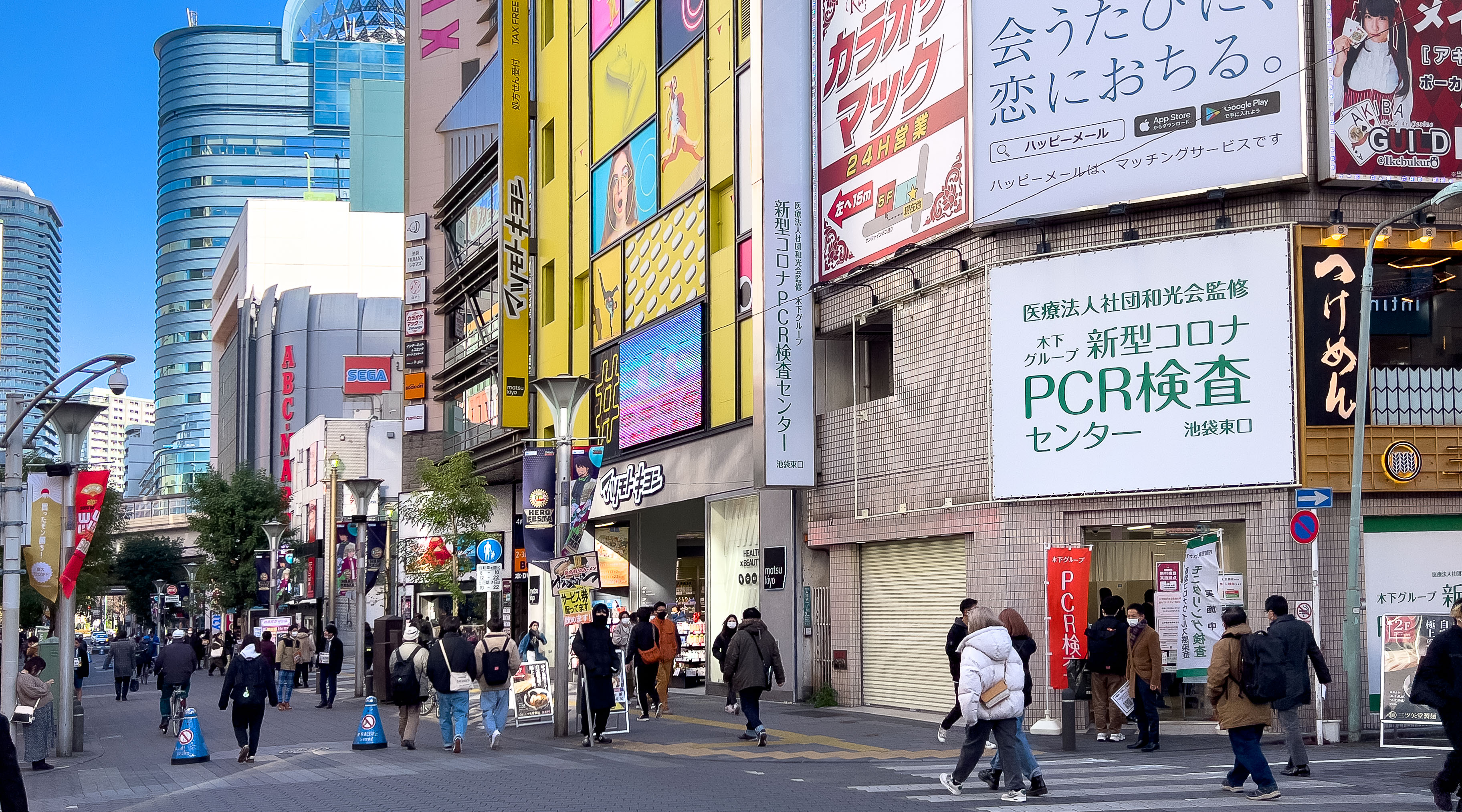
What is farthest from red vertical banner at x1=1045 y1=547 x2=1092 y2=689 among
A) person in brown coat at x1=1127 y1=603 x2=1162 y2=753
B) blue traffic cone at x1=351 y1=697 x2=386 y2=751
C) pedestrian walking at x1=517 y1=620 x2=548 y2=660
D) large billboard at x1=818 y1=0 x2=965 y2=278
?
pedestrian walking at x1=517 y1=620 x2=548 y2=660

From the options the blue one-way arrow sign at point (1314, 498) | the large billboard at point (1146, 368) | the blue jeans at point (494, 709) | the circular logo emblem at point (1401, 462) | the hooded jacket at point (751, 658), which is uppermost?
the large billboard at point (1146, 368)

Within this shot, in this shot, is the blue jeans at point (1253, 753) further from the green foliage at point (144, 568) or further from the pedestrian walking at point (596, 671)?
the green foliage at point (144, 568)

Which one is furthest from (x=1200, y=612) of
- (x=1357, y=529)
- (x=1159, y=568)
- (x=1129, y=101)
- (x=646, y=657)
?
(x=646, y=657)

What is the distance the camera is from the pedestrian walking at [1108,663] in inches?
711

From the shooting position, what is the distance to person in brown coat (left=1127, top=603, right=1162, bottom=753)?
56.2 ft

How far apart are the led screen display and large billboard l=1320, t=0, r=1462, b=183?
1385 cm

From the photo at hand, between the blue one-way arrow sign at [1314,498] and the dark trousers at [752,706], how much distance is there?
692 cm

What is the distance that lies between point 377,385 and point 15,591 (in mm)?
71829

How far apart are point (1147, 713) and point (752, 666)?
4805mm

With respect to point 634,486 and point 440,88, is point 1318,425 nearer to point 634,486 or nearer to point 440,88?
point 634,486

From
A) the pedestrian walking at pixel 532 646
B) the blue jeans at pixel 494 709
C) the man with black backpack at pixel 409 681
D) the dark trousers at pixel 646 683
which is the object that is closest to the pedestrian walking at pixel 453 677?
the man with black backpack at pixel 409 681

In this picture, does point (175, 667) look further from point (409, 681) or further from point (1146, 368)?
point (1146, 368)

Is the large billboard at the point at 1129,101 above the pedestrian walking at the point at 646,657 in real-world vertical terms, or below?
above

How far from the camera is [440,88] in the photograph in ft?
206
